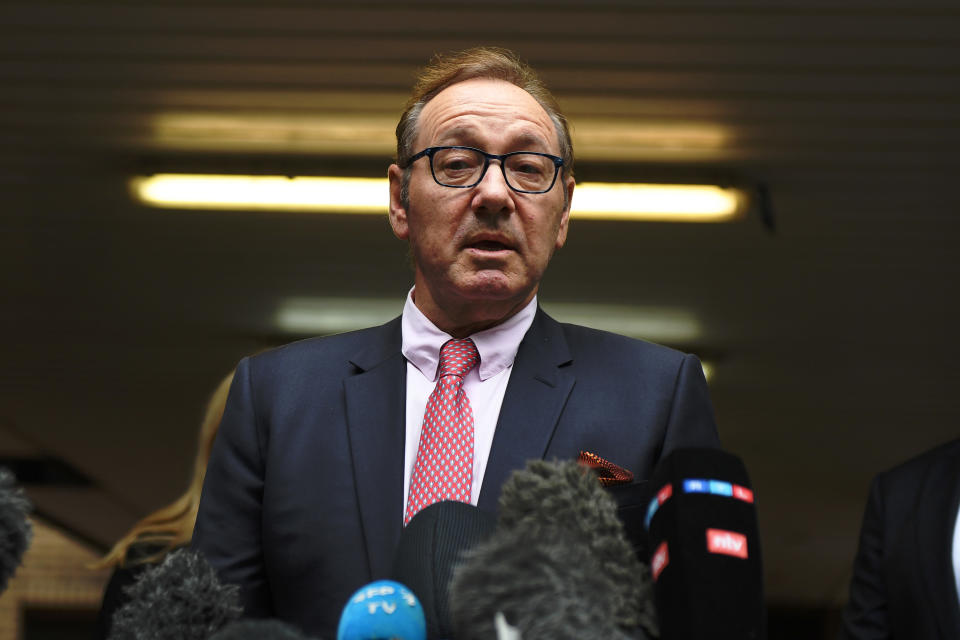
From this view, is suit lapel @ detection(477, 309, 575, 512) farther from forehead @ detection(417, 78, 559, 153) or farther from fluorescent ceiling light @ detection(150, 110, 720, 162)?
fluorescent ceiling light @ detection(150, 110, 720, 162)

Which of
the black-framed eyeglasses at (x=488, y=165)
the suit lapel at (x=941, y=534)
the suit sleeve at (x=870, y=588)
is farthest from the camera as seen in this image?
the suit sleeve at (x=870, y=588)

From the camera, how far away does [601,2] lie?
4496 mm

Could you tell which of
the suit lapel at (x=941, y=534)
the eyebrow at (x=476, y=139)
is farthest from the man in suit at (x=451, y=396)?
the suit lapel at (x=941, y=534)

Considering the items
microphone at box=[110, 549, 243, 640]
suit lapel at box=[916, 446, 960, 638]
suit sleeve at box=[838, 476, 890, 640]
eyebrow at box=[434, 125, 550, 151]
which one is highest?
eyebrow at box=[434, 125, 550, 151]

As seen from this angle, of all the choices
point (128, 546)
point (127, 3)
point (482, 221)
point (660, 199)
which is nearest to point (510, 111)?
point (482, 221)

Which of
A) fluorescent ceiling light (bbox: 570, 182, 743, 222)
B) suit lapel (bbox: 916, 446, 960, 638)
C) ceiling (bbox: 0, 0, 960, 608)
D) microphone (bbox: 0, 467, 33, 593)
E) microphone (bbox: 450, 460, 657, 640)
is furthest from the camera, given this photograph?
fluorescent ceiling light (bbox: 570, 182, 743, 222)

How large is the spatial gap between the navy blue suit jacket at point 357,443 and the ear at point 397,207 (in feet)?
0.76

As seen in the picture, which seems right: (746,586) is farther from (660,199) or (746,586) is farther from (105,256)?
(105,256)

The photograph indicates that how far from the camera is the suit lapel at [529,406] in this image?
1.54 meters

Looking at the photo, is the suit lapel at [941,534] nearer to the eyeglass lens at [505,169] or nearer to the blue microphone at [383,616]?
the eyeglass lens at [505,169]

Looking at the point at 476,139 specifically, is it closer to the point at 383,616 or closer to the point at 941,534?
the point at 383,616

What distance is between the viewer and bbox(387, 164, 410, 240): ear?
1901 mm

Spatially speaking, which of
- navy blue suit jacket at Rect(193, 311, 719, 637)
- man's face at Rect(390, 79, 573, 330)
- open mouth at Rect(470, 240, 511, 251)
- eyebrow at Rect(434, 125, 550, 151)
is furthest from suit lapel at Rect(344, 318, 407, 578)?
eyebrow at Rect(434, 125, 550, 151)

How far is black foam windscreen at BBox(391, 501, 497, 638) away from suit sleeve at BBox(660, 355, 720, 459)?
20.2 inches
